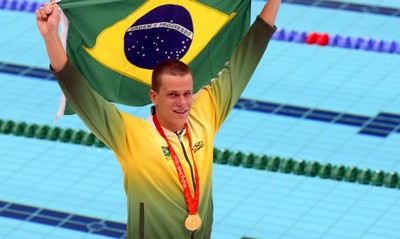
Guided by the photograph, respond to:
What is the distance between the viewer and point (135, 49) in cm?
414

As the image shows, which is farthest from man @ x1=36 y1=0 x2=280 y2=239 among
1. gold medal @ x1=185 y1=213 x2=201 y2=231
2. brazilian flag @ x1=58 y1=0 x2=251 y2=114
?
brazilian flag @ x1=58 y1=0 x2=251 y2=114

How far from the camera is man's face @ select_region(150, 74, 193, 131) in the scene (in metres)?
3.74

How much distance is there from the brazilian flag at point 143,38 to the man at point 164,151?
25 centimetres

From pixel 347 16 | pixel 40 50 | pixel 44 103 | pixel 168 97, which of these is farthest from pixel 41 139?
pixel 168 97

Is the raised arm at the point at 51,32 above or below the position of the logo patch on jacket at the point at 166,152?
above

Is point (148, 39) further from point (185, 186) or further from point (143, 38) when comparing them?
point (185, 186)

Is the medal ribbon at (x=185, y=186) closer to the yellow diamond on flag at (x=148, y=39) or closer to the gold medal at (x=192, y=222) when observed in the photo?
the gold medal at (x=192, y=222)

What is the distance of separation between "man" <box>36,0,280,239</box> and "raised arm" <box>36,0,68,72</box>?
12cm

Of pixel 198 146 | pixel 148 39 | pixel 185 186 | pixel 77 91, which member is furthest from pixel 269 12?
pixel 77 91

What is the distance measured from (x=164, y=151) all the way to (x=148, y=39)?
0.49m

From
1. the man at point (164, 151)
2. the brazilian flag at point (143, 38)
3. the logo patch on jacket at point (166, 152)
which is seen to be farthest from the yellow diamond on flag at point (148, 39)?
the logo patch on jacket at point (166, 152)

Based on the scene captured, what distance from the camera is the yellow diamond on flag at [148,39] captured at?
162 inches

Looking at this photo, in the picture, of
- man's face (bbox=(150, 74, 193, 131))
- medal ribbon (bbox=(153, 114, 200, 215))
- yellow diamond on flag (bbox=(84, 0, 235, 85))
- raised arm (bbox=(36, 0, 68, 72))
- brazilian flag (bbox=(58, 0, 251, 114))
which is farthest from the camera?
yellow diamond on flag (bbox=(84, 0, 235, 85))

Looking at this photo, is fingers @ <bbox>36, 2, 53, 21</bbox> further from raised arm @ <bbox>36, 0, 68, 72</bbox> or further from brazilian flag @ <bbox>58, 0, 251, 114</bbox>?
brazilian flag @ <bbox>58, 0, 251, 114</bbox>
